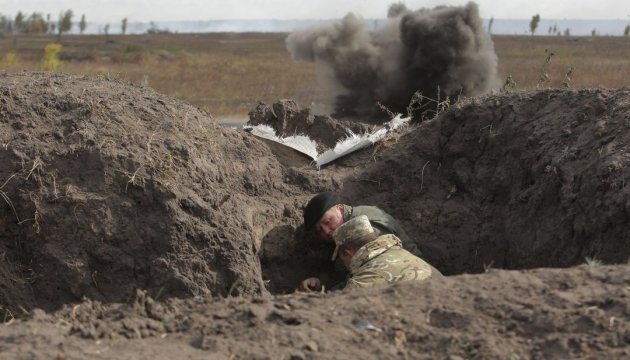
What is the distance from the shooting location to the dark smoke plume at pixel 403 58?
15734 millimetres

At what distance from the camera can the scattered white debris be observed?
28.6ft

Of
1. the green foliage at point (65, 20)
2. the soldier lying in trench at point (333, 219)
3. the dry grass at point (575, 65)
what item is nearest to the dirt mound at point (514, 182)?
the soldier lying in trench at point (333, 219)

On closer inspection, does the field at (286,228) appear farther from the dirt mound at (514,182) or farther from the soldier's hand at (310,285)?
the soldier's hand at (310,285)

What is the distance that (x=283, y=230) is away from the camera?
290 inches

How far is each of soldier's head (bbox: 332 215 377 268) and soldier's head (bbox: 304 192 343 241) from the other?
311 mm

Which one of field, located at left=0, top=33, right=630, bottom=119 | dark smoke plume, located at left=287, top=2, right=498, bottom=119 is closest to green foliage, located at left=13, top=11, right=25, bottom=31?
field, located at left=0, top=33, right=630, bottom=119

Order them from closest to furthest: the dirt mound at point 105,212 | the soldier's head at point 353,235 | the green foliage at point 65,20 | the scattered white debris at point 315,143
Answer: the dirt mound at point 105,212
the soldier's head at point 353,235
the scattered white debris at point 315,143
the green foliage at point 65,20

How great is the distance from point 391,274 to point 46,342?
9.32ft

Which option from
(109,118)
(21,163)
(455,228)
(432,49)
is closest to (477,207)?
(455,228)

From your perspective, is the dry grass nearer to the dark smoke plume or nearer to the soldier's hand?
the dark smoke plume

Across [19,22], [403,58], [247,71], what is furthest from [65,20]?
[403,58]

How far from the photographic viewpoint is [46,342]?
11.8 ft

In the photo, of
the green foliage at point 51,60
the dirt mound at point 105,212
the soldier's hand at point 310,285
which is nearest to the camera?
the dirt mound at point 105,212

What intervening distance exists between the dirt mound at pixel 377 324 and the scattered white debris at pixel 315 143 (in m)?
4.63
